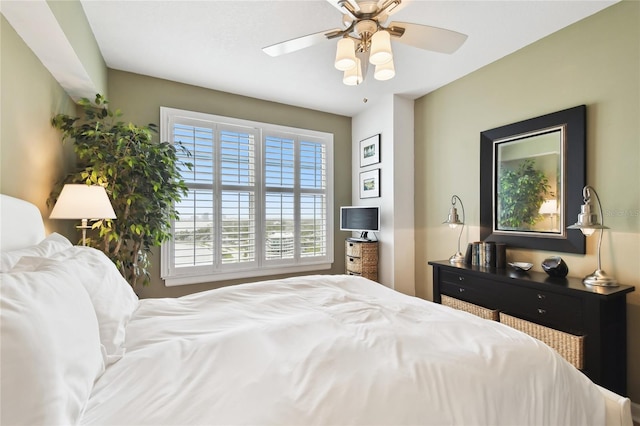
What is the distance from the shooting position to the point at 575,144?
7.16 feet

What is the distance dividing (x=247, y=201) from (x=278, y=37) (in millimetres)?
1828

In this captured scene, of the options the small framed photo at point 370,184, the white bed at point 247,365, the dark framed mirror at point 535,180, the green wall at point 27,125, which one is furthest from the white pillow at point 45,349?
the small framed photo at point 370,184

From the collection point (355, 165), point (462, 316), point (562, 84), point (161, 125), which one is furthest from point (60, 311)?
point (355, 165)

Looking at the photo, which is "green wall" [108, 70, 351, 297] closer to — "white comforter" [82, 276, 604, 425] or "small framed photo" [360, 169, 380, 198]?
"small framed photo" [360, 169, 380, 198]

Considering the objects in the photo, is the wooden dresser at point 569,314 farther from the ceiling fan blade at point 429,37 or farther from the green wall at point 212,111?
the green wall at point 212,111

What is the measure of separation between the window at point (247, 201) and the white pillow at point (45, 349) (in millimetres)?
2383

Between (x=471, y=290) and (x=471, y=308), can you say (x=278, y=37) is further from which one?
(x=471, y=308)

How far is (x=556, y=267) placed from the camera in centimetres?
216

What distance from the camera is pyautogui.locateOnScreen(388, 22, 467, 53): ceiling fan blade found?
1617 millimetres

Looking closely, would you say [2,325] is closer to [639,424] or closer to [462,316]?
[462,316]

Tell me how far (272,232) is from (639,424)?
3.38m

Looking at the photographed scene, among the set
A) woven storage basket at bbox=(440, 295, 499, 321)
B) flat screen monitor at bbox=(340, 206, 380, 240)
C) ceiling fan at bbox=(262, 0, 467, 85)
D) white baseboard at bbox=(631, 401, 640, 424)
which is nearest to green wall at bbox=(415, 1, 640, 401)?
white baseboard at bbox=(631, 401, 640, 424)

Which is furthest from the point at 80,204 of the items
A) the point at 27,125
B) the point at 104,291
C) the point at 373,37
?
the point at 373,37

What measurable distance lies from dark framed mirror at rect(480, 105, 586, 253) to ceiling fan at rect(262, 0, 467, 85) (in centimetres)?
121
